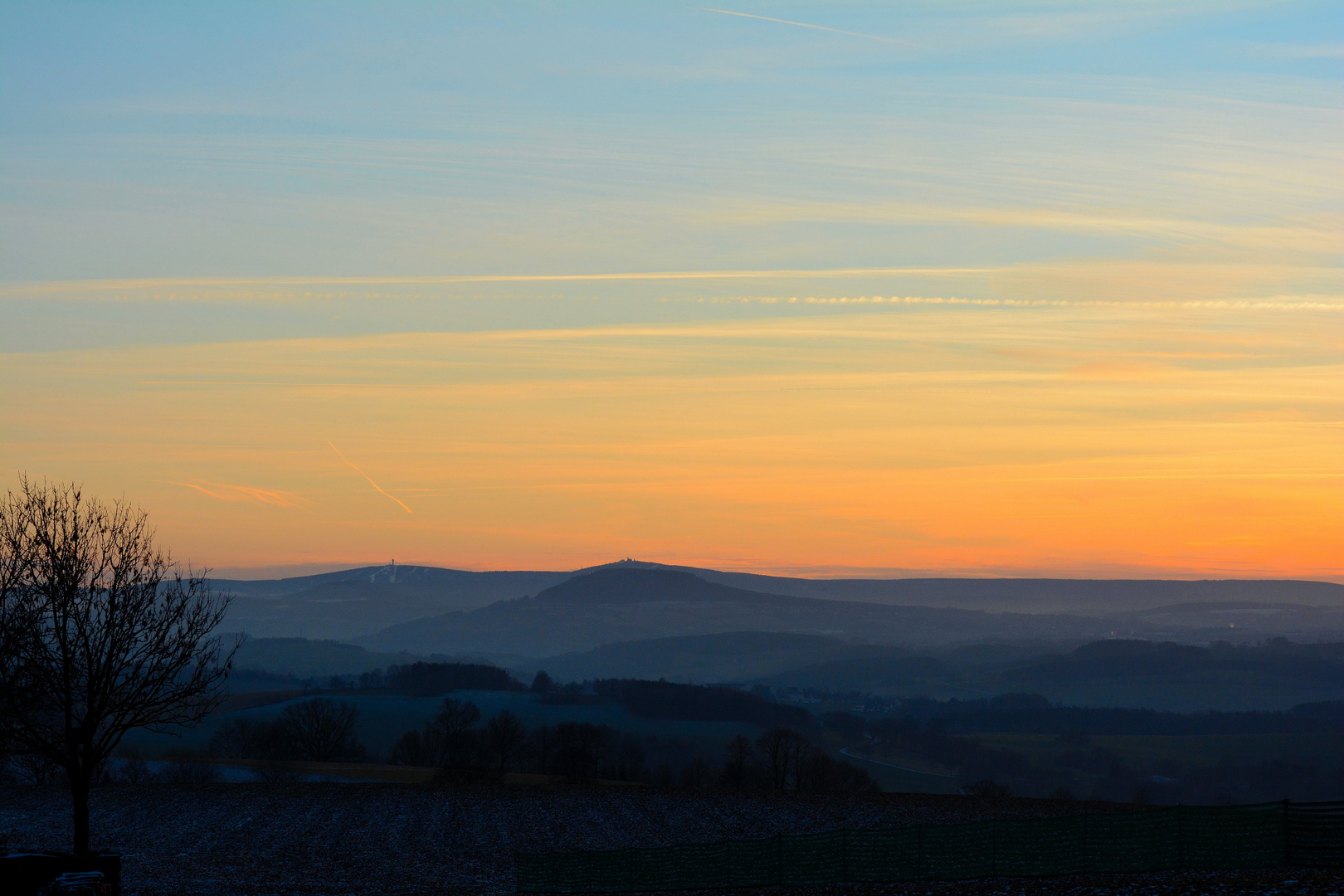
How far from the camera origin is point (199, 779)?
10231 centimetres

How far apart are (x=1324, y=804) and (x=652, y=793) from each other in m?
40.3

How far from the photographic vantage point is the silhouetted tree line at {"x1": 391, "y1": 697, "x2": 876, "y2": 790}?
361ft

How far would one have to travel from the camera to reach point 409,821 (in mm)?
61531

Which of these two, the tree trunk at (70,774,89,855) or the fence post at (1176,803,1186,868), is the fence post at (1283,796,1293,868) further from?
the tree trunk at (70,774,89,855)

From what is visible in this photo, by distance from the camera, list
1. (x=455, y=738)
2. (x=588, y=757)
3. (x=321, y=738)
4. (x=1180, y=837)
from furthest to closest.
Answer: (x=321, y=738)
(x=455, y=738)
(x=588, y=757)
(x=1180, y=837)

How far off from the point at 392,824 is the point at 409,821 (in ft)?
2.97

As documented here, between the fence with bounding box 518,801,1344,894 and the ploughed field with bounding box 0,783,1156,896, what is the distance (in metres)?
4.54

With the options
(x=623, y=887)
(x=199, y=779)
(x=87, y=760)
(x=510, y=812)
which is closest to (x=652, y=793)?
(x=510, y=812)

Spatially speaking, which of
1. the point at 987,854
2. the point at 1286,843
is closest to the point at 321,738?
the point at 987,854

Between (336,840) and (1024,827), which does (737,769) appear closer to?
(336,840)

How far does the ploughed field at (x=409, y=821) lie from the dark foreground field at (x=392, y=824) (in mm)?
119

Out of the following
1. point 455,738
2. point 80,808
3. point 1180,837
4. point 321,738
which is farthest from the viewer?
point 321,738

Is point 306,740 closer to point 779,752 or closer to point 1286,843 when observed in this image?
→ point 779,752

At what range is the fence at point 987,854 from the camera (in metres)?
32.7
